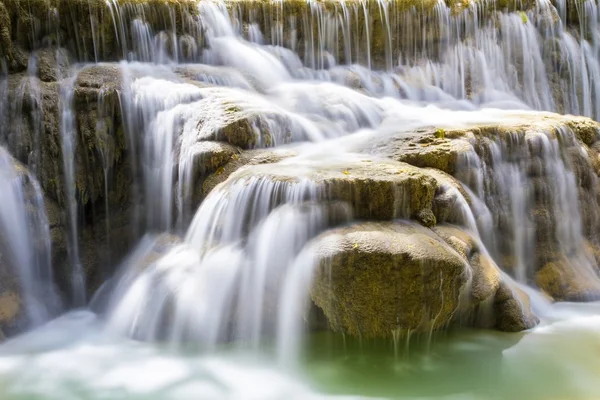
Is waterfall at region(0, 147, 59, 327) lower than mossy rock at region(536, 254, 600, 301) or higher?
higher

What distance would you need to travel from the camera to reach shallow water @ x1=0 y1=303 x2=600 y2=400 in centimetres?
412

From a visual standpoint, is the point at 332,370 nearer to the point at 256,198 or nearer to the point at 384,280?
the point at 384,280

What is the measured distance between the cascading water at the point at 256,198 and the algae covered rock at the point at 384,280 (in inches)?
0.8

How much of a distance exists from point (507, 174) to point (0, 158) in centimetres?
580

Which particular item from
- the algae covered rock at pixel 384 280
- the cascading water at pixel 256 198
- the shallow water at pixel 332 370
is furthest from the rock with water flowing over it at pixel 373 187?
the shallow water at pixel 332 370

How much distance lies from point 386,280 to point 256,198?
57.4 inches

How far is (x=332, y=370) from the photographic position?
14.4 feet

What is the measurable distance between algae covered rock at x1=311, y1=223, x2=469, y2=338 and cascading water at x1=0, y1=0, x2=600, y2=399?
2 cm

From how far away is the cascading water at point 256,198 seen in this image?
456 cm

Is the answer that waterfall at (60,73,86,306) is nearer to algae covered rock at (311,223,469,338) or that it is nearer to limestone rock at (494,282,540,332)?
algae covered rock at (311,223,469,338)

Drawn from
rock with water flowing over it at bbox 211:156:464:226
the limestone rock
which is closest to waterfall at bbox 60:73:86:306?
rock with water flowing over it at bbox 211:156:464:226

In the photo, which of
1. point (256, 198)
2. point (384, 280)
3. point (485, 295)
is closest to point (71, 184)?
point (256, 198)

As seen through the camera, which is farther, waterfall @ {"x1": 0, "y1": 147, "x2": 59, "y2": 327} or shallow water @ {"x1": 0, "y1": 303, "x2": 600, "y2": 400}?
waterfall @ {"x1": 0, "y1": 147, "x2": 59, "y2": 327}

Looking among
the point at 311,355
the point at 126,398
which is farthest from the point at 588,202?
the point at 126,398
